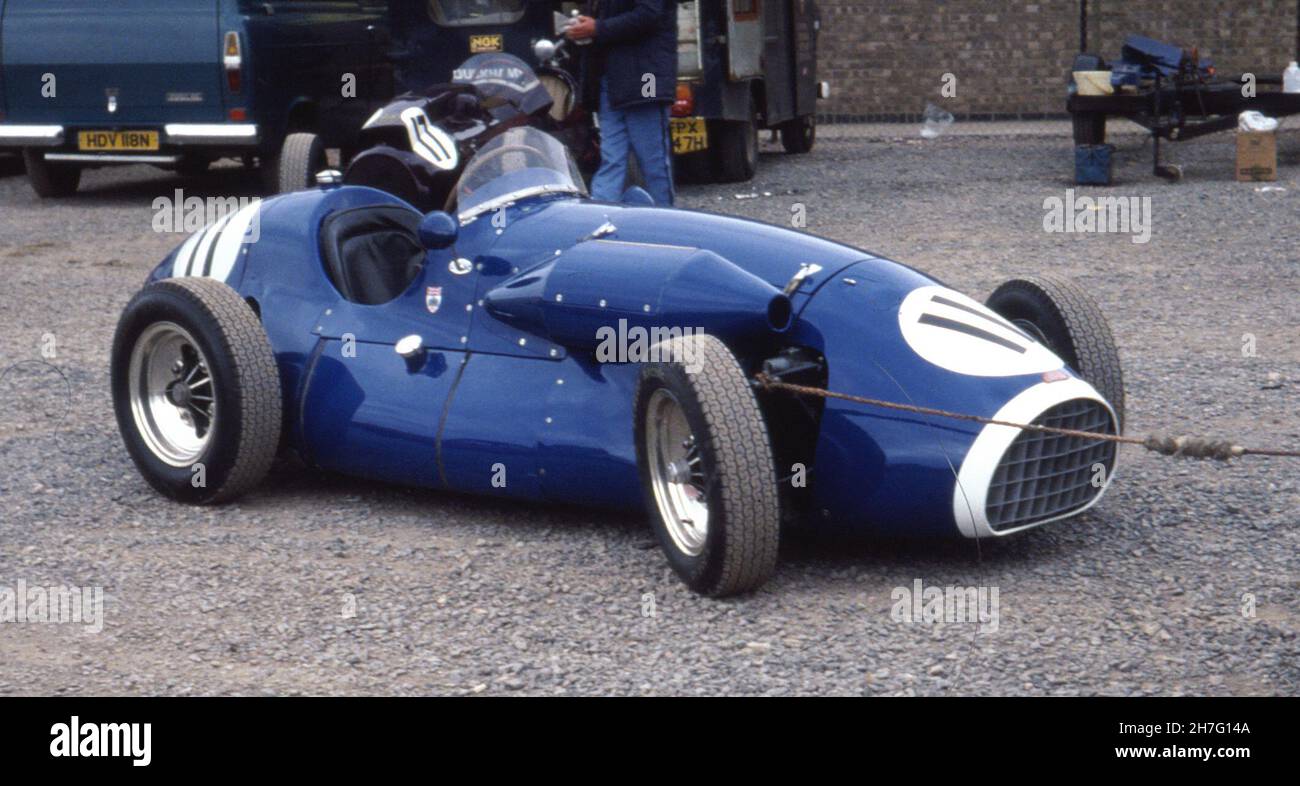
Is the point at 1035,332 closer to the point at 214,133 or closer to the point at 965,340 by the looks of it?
the point at 965,340

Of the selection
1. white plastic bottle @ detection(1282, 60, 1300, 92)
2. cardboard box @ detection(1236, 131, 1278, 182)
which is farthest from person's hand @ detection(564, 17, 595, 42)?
white plastic bottle @ detection(1282, 60, 1300, 92)

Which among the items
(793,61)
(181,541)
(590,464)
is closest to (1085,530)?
(590,464)

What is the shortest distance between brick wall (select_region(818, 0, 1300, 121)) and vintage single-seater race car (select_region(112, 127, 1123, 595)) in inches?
560

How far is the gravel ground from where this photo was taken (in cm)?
388

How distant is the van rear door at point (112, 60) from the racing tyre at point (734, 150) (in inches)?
151

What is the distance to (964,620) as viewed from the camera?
4156mm

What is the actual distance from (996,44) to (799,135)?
12.1ft

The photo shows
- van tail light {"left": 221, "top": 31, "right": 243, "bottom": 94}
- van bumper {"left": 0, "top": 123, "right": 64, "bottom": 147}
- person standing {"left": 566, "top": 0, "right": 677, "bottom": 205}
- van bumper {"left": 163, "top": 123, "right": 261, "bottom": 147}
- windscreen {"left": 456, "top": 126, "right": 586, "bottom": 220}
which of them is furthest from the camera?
van bumper {"left": 0, "top": 123, "right": 64, "bottom": 147}

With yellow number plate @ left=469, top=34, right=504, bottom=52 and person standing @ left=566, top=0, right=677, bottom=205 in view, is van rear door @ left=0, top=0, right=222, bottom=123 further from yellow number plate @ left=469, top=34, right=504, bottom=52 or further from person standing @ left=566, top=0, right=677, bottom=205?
person standing @ left=566, top=0, right=677, bottom=205

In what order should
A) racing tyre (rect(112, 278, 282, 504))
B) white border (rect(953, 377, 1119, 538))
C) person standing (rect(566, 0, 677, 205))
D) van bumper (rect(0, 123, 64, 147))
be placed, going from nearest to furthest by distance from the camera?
white border (rect(953, 377, 1119, 538)), racing tyre (rect(112, 278, 282, 504)), person standing (rect(566, 0, 677, 205)), van bumper (rect(0, 123, 64, 147))

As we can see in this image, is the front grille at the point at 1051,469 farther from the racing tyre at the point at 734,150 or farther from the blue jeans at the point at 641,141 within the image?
the racing tyre at the point at 734,150

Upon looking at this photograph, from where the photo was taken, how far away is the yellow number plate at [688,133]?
13016 mm

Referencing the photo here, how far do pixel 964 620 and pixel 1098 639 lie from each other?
0.32m

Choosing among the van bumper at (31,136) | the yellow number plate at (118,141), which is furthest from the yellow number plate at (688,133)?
→ the van bumper at (31,136)
